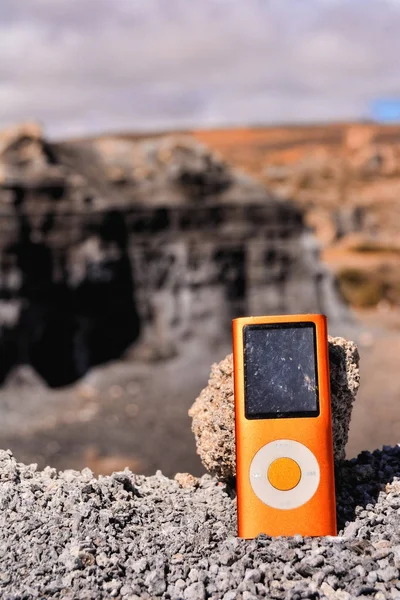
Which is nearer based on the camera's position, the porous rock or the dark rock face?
the porous rock

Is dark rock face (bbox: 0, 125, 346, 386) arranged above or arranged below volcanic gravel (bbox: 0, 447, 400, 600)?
above

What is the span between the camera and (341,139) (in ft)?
323

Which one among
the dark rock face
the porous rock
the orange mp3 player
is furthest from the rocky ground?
the orange mp3 player

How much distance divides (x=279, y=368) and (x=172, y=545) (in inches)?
36.5

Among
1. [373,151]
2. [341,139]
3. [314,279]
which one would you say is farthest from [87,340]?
[341,139]

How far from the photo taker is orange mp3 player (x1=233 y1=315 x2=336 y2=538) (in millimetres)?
3326

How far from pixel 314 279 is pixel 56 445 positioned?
829 centimetres

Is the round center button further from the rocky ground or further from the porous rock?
the rocky ground

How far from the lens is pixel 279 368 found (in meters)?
3.47

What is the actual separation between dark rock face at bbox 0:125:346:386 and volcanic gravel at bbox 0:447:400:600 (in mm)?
13334

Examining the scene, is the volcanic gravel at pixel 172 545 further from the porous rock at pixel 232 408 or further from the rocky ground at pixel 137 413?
the rocky ground at pixel 137 413

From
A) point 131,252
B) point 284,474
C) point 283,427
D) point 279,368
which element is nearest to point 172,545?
point 284,474

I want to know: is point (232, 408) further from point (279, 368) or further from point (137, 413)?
point (137, 413)

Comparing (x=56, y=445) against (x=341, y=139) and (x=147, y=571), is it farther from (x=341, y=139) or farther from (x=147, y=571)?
(x=341, y=139)
